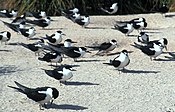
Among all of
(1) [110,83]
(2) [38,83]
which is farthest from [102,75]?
(2) [38,83]

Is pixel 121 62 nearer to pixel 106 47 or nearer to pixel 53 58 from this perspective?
pixel 53 58

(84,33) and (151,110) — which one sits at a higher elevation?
(151,110)

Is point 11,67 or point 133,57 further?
point 133,57

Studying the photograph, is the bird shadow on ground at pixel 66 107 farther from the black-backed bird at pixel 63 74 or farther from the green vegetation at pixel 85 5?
the green vegetation at pixel 85 5

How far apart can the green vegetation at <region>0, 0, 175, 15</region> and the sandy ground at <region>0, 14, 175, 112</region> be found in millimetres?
5360

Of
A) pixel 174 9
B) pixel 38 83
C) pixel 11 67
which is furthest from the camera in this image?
pixel 174 9

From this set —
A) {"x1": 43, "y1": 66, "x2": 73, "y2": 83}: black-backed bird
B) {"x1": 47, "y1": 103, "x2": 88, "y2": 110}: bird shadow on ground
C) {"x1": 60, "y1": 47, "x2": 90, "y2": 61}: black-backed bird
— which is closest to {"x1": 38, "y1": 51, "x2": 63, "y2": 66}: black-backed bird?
{"x1": 60, "y1": 47, "x2": 90, "y2": 61}: black-backed bird

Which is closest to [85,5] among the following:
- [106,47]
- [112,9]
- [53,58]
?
[112,9]

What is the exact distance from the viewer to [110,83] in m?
11.1

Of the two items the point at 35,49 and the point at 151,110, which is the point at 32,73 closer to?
the point at 35,49

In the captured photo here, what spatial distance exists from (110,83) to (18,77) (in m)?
2.02

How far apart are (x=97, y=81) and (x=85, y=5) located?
1150 centimetres

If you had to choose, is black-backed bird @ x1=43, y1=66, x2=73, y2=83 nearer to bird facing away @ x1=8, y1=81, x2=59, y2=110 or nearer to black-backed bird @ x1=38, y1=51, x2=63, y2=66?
bird facing away @ x1=8, y1=81, x2=59, y2=110

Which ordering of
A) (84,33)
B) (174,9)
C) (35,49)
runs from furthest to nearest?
(174,9), (84,33), (35,49)
